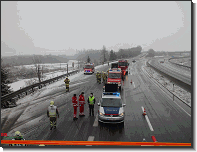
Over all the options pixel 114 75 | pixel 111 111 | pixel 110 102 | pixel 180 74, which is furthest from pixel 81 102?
pixel 180 74

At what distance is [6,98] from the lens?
48.6ft

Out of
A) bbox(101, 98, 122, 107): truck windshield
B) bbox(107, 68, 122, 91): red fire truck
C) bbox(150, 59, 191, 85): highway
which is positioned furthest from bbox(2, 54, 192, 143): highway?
bbox(150, 59, 191, 85): highway

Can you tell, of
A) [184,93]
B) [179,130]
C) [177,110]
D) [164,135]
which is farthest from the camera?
[184,93]

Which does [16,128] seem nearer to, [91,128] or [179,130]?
[91,128]

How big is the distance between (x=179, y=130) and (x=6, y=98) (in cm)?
1463

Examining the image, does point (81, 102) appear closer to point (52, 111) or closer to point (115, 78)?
point (52, 111)

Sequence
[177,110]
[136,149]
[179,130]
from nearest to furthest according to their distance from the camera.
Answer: [136,149], [179,130], [177,110]

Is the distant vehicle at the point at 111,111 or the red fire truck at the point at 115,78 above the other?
the red fire truck at the point at 115,78

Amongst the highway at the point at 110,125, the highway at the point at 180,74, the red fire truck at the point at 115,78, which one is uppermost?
the red fire truck at the point at 115,78

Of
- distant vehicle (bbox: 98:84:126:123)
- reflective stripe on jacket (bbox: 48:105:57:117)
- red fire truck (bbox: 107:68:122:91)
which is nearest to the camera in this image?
reflective stripe on jacket (bbox: 48:105:57:117)

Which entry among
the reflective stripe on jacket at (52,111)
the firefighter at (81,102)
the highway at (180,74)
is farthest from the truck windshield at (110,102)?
the highway at (180,74)

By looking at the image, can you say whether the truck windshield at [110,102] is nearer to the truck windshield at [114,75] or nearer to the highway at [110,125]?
the highway at [110,125]

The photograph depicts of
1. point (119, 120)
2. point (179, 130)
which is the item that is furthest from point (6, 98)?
point (179, 130)

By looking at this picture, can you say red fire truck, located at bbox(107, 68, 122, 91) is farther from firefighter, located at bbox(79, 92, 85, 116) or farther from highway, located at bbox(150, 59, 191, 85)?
highway, located at bbox(150, 59, 191, 85)
